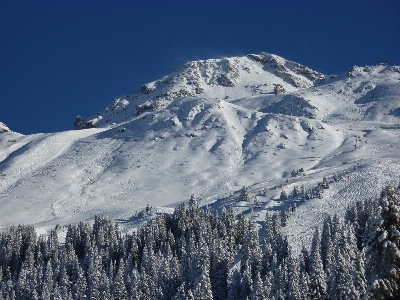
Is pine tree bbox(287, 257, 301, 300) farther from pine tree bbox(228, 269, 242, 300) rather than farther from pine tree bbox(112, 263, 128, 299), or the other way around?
pine tree bbox(112, 263, 128, 299)

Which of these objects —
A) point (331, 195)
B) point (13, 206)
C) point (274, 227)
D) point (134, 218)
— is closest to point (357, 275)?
point (274, 227)

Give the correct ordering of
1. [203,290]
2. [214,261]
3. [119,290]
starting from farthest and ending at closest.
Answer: [214,261], [119,290], [203,290]

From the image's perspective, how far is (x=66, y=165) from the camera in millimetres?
173250

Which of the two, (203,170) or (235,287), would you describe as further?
(203,170)

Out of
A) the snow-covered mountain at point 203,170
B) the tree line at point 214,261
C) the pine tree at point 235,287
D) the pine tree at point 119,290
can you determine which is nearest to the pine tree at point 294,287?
the tree line at point 214,261

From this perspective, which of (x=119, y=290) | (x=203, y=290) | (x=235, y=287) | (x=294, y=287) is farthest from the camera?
(x=119, y=290)

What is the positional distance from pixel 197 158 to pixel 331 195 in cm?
7534

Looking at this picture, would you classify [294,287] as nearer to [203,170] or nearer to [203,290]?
[203,290]

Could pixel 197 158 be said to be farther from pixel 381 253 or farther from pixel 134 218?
pixel 381 253

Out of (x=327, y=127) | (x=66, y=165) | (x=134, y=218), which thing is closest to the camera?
(x=134, y=218)

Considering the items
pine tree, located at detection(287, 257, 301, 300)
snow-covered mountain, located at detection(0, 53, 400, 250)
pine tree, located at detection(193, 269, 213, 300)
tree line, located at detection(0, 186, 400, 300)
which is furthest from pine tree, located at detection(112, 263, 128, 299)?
snow-covered mountain, located at detection(0, 53, 400, 250)

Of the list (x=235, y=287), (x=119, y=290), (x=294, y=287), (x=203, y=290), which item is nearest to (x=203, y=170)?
(x=119, y=290)

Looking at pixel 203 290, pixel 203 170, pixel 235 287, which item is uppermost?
pixel 203 170

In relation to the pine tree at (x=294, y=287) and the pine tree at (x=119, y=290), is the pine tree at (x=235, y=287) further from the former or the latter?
the pine tree at (x=119, y=290)
